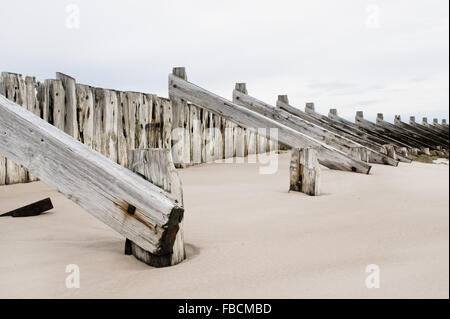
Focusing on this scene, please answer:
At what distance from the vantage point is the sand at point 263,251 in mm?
1558

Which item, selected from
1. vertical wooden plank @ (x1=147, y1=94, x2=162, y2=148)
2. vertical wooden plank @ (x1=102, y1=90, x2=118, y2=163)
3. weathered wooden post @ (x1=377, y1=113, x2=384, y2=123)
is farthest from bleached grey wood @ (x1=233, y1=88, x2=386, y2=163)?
weathered wooden post @ (x1=377, y1=113, x2=384, y2=123)

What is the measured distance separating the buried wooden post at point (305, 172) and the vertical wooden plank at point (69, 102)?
2858 mm

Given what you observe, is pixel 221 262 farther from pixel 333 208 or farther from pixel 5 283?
pixel 333 208

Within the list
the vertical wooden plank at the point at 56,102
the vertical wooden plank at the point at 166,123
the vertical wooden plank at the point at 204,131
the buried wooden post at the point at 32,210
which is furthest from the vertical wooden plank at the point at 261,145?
the buried wooden post at the point at 32,210

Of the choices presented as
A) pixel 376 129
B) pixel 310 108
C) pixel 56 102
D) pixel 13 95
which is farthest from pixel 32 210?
pixel 376 129

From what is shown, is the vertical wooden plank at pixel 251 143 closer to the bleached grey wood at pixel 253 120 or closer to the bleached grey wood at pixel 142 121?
the bleached grey wood at pixel 253 120

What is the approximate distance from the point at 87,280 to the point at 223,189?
2737mm

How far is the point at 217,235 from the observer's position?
256cm

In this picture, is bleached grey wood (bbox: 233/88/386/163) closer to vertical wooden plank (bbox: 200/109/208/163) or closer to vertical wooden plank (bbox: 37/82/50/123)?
vertical wooden plank (bbox: 200/109/208/163)

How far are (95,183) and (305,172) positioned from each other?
243cm
